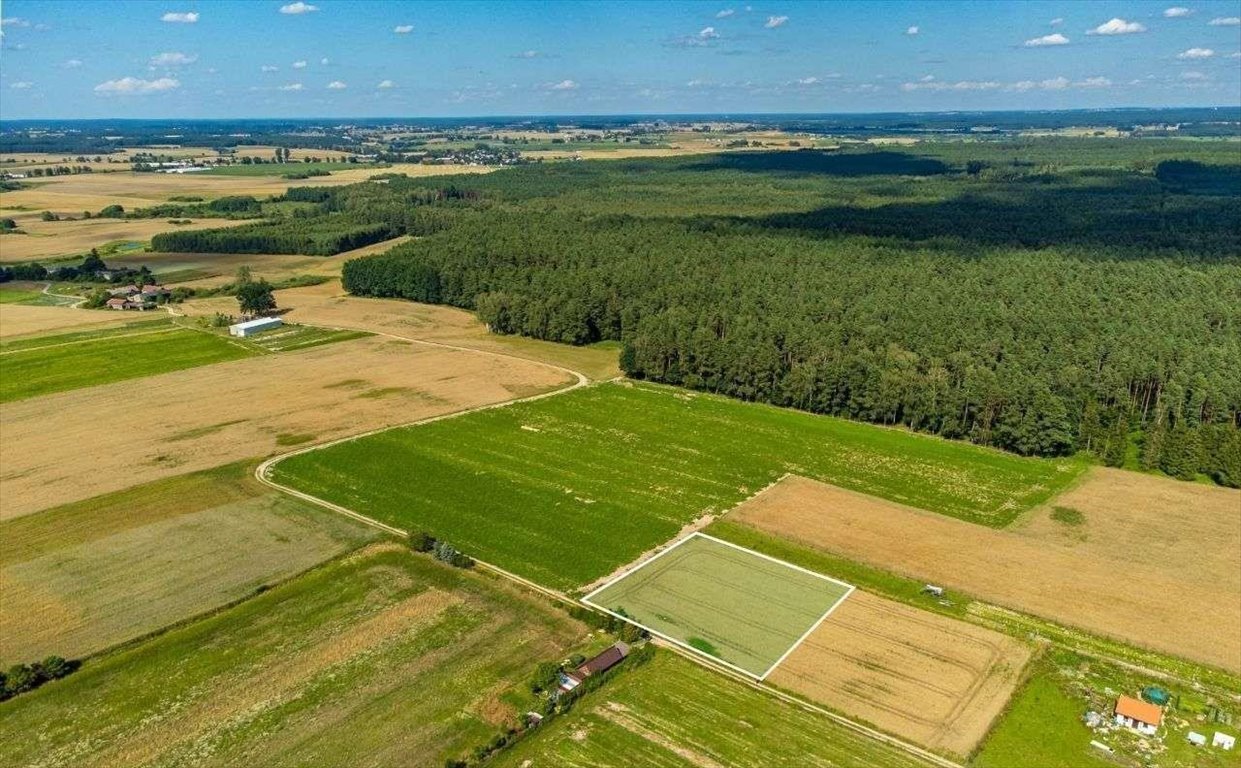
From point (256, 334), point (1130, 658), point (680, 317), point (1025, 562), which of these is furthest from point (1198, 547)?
point (256, 334)

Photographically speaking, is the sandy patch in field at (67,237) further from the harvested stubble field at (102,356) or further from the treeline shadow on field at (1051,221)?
the treeline shadow on field at (1051,221)

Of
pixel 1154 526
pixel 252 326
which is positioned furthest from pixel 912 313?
pixel 252 326

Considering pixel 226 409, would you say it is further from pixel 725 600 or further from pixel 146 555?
pixel 725 600

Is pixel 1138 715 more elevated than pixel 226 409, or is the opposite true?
pixel 226 409

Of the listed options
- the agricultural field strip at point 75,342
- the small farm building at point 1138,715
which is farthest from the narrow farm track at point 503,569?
the agricultural field strip at point 75,342

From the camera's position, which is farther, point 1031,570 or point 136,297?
point 136,297

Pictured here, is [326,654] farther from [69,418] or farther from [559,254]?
[559,254]
